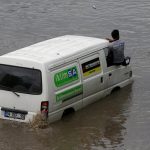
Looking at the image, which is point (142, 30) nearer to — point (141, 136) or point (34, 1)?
point (34, 1)

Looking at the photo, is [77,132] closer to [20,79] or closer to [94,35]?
[20,79]

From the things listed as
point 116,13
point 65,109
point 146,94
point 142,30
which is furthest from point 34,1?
point 65,109

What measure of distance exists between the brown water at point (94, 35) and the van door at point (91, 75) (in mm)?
465

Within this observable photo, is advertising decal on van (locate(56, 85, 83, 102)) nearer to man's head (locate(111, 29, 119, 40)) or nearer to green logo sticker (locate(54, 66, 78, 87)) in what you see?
A: green logo sticker (locate(54, 66, 78, 87))

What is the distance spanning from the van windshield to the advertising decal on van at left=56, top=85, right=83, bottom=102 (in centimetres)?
57

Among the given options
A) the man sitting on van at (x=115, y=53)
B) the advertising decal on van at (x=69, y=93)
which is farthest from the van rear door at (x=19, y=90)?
the man sitting on van at (x=115, y=53)

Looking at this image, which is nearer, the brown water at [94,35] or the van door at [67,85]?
the brown water at [94,35]

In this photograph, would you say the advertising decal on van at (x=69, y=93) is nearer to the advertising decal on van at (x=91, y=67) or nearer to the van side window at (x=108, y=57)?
the advertising decal on van at (x=91, y=67)

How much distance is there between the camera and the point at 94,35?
71.8ft

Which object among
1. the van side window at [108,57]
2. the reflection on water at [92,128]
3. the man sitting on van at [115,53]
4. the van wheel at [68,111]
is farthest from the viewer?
the man sitting on van at [115,53]

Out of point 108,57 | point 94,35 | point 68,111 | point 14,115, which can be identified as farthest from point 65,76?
point 94,35

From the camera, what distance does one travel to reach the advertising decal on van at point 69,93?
13432mm

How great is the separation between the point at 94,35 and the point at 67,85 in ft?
27.6

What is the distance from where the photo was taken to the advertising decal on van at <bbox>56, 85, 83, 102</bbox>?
44.1ft
